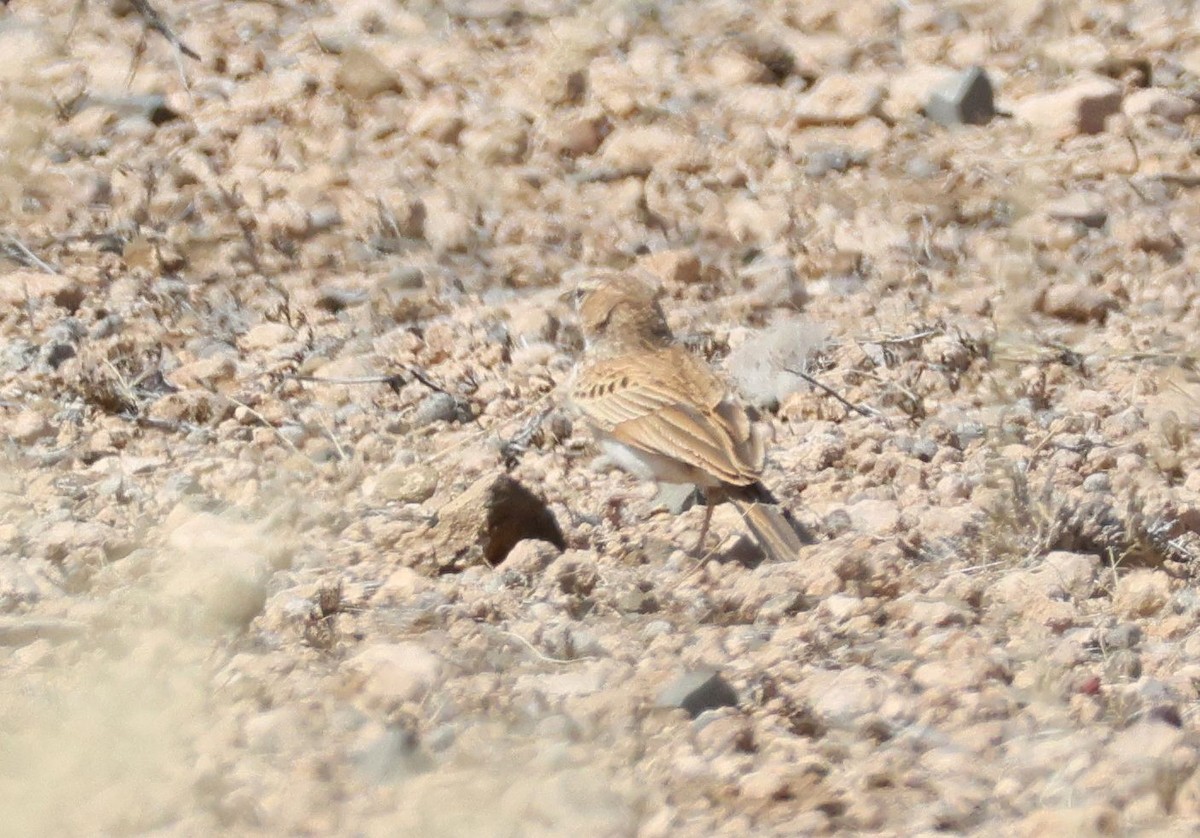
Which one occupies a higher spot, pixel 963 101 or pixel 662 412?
pixel 963 101

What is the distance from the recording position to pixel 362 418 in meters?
6.18

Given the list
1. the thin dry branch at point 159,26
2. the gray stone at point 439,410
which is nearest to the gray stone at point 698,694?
the gray stone at point 439,410

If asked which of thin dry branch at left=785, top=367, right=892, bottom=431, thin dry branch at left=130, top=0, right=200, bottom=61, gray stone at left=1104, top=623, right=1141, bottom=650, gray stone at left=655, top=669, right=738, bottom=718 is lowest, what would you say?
gray stone at left=1104, top=623, right=1141, bottom=650

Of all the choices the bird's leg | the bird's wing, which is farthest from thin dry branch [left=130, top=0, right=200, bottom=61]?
the bird's leg

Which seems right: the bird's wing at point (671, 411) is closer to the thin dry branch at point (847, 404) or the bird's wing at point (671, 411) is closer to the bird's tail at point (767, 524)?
the bird's tail at point (767, 524)

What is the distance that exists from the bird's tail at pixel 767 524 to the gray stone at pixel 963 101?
11.2 ft

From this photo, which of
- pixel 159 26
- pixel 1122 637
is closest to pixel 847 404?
pixel 1122 637

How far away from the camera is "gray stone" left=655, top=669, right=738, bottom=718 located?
3982 mm

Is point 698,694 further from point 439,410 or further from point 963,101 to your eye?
point 963,101

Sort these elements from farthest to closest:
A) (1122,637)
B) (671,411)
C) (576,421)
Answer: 1. (576,421)
2. (671,411)
3. (1122,637)

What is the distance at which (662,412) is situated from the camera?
551 cm

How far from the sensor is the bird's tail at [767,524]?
505 centimetres

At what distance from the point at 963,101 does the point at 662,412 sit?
10.7ft

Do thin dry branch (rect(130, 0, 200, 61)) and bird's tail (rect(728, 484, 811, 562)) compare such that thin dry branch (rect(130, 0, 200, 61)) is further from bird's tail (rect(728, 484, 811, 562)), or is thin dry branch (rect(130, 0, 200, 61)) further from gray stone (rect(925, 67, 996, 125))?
bird's tail (rect(728, 484, 811, 562))
